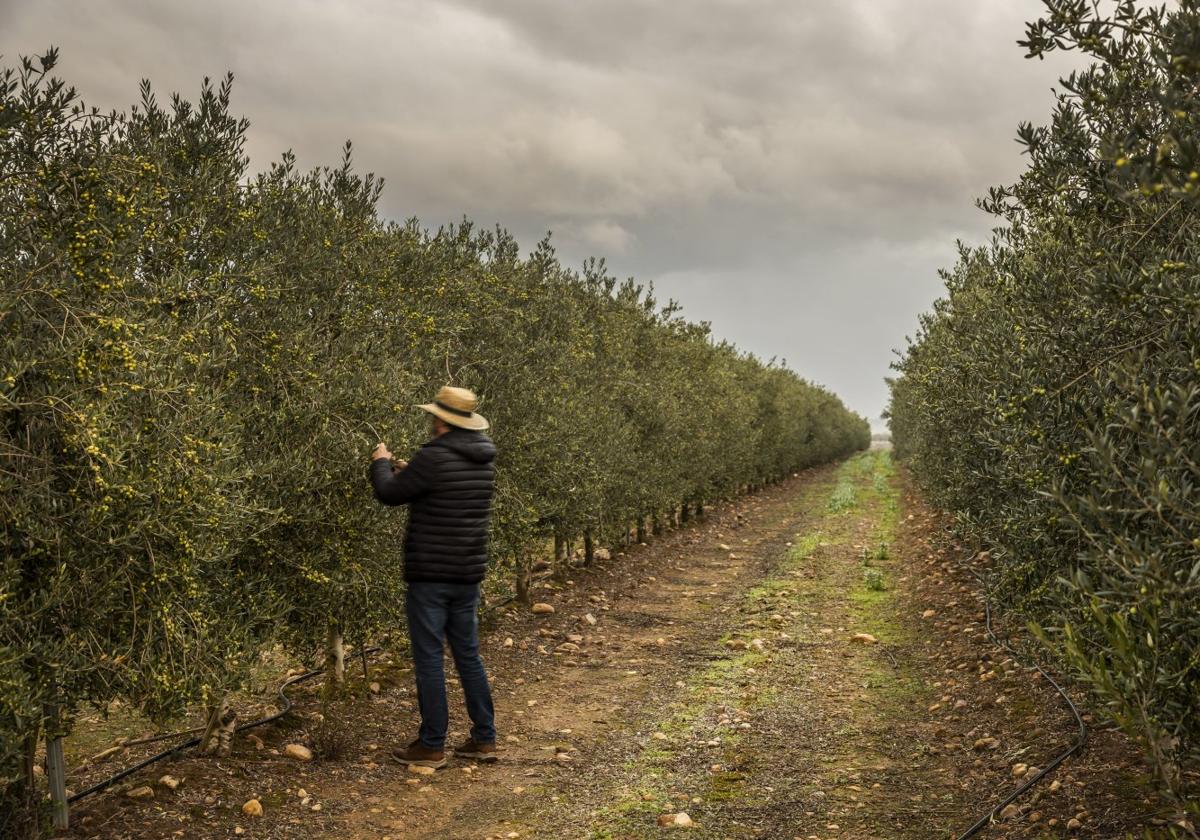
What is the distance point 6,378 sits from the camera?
5.11 m

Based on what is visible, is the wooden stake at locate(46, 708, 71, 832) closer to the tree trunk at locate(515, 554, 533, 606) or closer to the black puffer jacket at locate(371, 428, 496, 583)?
the black puffer jacket at locate(371, 428, 496, 583)

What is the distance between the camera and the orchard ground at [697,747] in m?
6.95

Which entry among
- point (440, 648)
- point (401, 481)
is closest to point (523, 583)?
point (440, 648)

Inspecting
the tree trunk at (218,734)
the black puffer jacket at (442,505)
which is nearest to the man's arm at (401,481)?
the black puffer jacket at (442,505)

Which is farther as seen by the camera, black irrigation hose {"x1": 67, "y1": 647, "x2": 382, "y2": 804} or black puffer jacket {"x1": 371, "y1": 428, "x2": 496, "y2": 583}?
black puffer jacket {"x1": 371, "y1": 428, "x2": 496, "y2": 583}

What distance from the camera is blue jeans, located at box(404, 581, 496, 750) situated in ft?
26.6

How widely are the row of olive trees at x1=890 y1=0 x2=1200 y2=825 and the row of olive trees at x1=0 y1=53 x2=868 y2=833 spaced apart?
5.79 m

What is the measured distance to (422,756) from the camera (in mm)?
8219

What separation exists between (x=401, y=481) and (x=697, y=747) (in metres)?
3.95

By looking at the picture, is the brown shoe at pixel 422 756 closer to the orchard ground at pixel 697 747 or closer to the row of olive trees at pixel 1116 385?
the orchard ground at pixel 697 747

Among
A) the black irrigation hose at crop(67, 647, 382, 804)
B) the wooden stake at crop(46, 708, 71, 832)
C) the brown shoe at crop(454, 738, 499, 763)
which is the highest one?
the wooden stake at crop(46, 708, 71, 832)

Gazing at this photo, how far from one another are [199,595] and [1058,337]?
662 cm

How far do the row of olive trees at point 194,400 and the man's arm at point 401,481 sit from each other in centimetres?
74

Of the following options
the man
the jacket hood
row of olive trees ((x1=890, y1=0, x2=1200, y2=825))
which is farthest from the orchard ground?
the jacket hood
